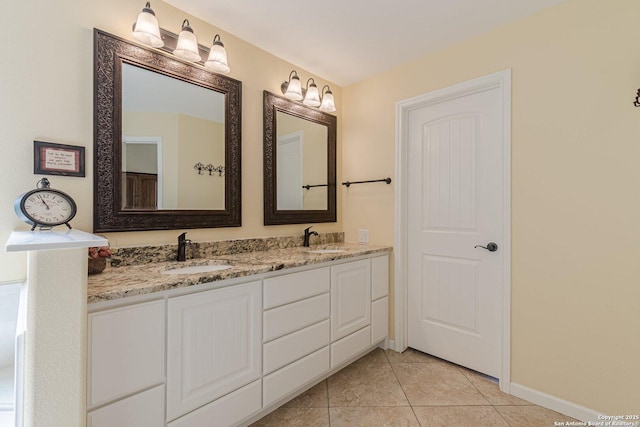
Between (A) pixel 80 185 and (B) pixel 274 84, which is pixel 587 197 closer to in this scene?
(B) pixel 274 84

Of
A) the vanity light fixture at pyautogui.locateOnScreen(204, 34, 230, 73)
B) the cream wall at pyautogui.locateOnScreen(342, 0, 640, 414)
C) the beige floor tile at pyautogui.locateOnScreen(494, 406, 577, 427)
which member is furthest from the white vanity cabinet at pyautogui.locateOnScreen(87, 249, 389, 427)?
the vanity light fixture at pyautogui.locateOnScreen(204, 34, 230, 73)

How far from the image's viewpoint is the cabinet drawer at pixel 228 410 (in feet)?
4.26

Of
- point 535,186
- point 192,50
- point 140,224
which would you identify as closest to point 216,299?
point 140,224

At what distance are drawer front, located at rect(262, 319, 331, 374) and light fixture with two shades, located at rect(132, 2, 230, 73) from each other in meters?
1.63

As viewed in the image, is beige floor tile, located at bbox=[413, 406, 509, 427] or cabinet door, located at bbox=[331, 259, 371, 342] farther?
cabinet door, located at bbox=[331, 259, 371, 342]

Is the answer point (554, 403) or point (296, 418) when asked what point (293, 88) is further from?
point (554, 403)

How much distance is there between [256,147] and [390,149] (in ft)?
3.62

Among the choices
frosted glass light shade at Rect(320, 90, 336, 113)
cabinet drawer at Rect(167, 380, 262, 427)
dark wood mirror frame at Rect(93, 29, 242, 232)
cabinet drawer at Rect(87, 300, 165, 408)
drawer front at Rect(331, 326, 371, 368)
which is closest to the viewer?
cabinet drawer at Rect(87, 300, 165, 408)

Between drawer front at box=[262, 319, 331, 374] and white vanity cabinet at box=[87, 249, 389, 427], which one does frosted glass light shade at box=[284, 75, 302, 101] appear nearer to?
white vanity cabinet at box=[87, 249, 389, 427]

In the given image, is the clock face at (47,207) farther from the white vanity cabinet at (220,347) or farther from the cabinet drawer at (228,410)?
the cabinet drawer at (228,410)

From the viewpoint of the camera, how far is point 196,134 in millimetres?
1853

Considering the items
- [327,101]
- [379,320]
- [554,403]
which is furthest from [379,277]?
[327,101]

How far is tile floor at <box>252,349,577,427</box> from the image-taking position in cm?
164

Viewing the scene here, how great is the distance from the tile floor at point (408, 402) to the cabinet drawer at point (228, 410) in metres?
0.22
